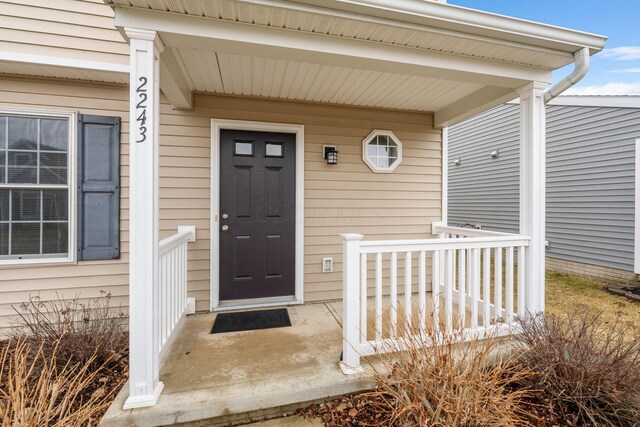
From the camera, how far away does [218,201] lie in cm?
320

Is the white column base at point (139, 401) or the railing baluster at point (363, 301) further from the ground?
the railing baluster at point (363, 301)

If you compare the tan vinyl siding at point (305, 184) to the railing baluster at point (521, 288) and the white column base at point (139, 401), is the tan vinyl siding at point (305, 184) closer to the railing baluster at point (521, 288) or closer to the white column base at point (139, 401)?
the railing baluster at point (521, 288)

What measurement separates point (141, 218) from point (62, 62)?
2.00 meters

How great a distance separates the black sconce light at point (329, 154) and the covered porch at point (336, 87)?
0.59m

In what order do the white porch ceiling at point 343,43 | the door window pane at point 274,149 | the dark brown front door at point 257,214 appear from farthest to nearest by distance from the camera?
1. the door window pane at point 274,149
2. the dark brown front door at point 257,214
3. the white porch ceiling at point 343,43

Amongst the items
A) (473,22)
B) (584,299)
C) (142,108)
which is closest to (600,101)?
(584,299)

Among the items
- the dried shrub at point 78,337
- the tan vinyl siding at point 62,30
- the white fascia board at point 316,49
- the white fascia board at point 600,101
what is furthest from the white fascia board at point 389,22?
the white fascia board at point 600,101

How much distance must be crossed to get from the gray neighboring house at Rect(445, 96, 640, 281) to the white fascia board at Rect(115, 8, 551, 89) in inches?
73.4

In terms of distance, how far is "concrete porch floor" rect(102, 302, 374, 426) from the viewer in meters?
1.75

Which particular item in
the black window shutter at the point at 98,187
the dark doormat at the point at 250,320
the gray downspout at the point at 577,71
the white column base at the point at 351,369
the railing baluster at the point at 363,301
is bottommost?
the white column base at the point at 351,369

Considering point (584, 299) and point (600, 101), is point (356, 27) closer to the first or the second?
point (584, 299)

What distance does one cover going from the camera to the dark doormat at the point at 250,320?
279 cm

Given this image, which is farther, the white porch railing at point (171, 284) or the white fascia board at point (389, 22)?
the white porch railing at point (171, 284)

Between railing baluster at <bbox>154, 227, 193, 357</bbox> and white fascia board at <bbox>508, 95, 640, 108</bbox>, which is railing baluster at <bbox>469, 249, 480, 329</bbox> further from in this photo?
white fascia board at <bbox>508, 95, 640, 108</bbox>
